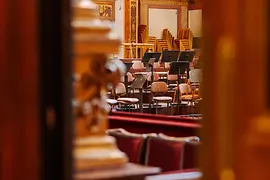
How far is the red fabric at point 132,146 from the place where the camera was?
3174 millimetres

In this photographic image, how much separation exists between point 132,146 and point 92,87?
1.39 metres

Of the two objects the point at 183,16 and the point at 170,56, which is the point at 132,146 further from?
the point at 183,16

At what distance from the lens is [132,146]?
3.20 meters

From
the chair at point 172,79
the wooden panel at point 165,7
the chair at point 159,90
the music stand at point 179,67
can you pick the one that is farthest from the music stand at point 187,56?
the wooden panel at point 165,7

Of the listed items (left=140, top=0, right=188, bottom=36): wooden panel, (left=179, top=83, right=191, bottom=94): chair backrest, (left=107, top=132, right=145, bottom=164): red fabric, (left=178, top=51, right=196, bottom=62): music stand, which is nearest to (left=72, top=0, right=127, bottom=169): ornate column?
(left=107, top=132, right=145, bottom=164): red fabric

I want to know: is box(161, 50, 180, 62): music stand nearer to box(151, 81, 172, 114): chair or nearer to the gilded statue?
box(151, 81, 172, 114): chair

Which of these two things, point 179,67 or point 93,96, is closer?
point 93,96

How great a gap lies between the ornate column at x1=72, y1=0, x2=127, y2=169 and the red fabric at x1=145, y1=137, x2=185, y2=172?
49.2 inches

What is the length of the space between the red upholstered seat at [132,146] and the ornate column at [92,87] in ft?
4.21

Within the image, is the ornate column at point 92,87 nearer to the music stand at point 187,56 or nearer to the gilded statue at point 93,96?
the gilded statue at point 93,96
